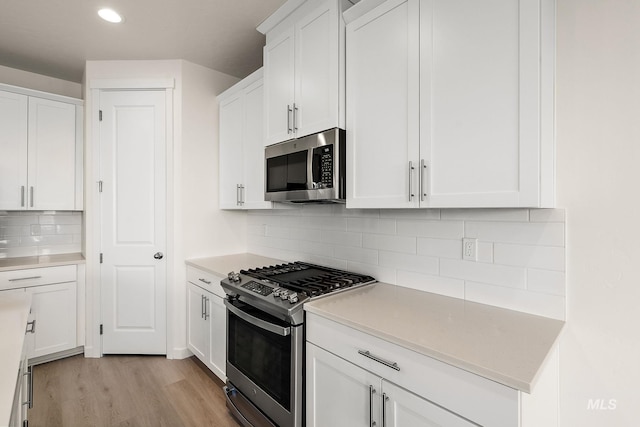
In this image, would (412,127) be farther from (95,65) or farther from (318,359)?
(95,65)

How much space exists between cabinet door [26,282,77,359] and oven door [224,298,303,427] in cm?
179

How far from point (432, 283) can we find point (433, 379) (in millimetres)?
724

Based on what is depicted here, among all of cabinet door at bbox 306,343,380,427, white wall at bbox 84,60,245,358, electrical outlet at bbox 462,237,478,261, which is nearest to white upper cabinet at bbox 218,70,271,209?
white wall at bbox 84,60,245,358

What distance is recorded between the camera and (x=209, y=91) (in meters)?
3.08

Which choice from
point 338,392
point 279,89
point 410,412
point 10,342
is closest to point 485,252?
point 410,412

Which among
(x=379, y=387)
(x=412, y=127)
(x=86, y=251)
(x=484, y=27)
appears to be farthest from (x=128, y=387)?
(x=484, y=27)

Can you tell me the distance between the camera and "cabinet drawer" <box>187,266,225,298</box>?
2353 millimetres

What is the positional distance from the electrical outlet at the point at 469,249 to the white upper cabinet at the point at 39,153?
342 cm

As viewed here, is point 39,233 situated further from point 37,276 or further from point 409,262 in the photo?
point 409,262

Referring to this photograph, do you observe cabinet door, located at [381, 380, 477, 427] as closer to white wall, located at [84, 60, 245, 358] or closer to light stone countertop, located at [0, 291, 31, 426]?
light stone countertop, located at [0, 291, 31, 426]

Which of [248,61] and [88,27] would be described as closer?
[88,27]

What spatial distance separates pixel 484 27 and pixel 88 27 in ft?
8.85

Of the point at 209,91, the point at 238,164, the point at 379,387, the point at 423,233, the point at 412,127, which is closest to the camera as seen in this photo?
the point at 379,387

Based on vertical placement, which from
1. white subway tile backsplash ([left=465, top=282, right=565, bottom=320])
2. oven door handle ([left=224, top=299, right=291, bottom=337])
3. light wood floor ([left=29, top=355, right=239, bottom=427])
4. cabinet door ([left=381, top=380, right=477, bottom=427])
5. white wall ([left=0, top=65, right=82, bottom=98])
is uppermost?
white wall ([left=0, top=65, right=82, bottom=98])
